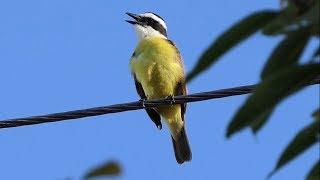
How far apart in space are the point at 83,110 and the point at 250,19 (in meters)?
4.79

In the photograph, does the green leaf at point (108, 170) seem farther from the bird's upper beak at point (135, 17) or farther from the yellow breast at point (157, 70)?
the bird's upper beak at point (135, 17)

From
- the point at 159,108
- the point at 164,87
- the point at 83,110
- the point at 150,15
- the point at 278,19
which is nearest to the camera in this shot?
the point at 278,19

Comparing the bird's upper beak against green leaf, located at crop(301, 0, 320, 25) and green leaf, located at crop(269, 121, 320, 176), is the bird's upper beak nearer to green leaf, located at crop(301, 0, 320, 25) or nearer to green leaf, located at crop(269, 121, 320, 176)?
green leaf, located at crop(269, 121, 320, 176)

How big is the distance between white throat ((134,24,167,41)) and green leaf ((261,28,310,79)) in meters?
8.71

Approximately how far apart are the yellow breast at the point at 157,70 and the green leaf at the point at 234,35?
24.7 ft

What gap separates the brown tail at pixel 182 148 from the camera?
31.0 feet

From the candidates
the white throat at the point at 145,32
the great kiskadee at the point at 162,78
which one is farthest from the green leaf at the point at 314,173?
the white throat at the point at 145,32

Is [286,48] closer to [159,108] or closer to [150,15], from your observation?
[159,108]

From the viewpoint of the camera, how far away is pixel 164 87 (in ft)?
28.6

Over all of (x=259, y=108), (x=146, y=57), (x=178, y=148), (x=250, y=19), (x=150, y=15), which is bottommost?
(x=259, y=108)

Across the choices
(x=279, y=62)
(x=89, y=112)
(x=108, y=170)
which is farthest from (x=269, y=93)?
(x=89, y=112)

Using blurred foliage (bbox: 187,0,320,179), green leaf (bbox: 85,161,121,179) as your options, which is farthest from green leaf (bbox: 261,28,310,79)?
green leaf (bbox: 85,161,121,179)

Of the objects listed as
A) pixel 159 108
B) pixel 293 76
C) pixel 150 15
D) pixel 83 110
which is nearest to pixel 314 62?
pixel 293 76

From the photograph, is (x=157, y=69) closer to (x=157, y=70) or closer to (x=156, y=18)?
(x=157, y=70)
